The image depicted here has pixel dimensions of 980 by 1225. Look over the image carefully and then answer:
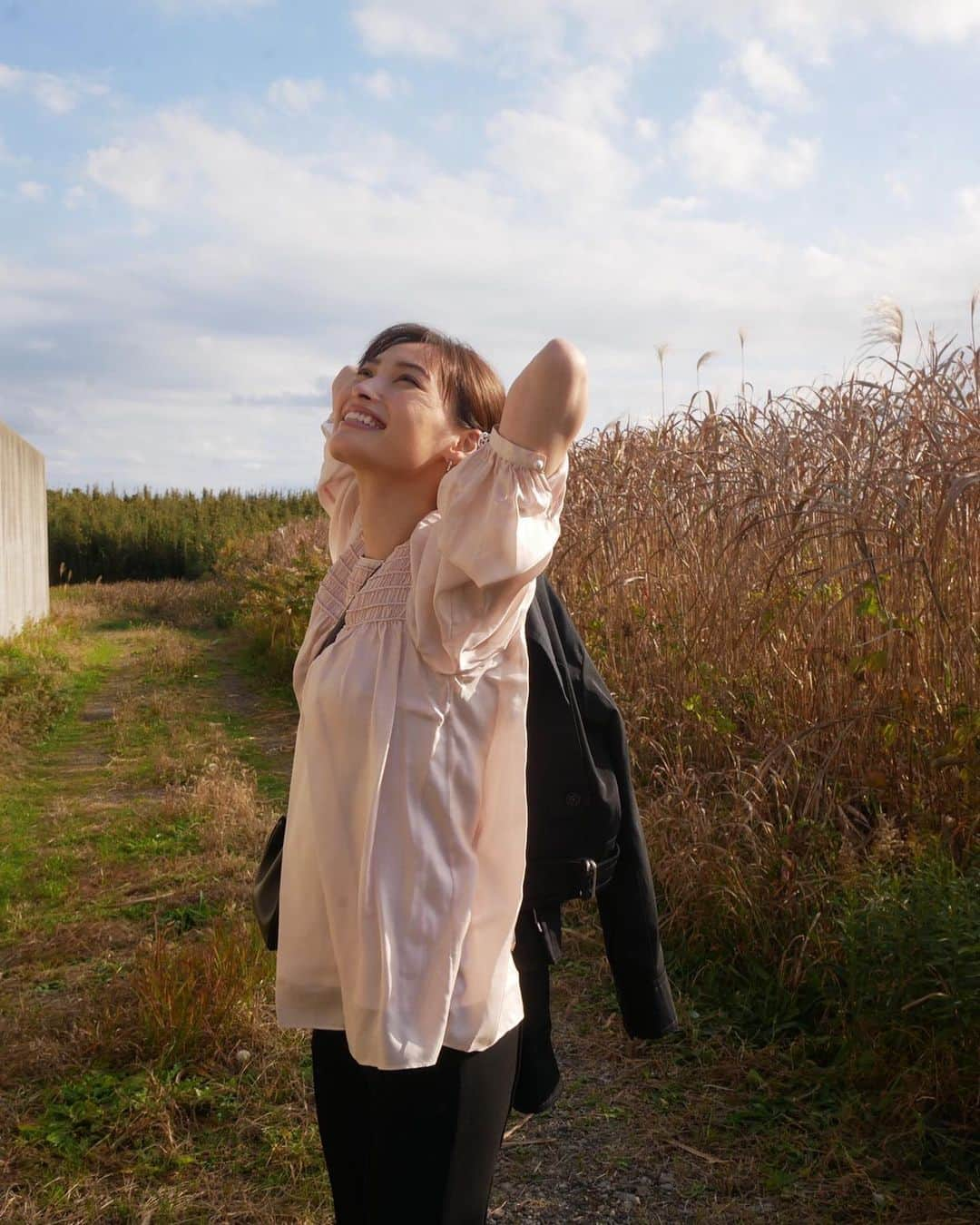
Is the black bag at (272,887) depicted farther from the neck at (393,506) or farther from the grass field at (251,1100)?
the grass field at (251,1100)

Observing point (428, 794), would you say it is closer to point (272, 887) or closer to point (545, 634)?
point (545, 634)

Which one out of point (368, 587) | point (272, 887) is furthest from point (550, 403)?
point (272, 887)

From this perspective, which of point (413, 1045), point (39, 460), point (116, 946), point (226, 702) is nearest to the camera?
point (413, 1045)

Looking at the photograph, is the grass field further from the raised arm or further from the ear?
the raised arm

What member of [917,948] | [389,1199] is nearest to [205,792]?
[917,948]

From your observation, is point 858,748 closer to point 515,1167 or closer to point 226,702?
point 515,1167

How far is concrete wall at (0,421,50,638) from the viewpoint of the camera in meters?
10.8

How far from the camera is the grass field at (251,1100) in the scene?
7.73ft

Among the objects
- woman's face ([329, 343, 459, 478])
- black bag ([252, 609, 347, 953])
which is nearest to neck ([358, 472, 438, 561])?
woman's face ([329, 343, 459, 478])

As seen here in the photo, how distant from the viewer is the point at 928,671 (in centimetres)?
339

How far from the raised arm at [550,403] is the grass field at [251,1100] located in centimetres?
177

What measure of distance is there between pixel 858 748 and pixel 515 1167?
65.7 inches

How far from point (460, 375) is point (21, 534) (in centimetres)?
1154

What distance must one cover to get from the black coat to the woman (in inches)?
3.3
